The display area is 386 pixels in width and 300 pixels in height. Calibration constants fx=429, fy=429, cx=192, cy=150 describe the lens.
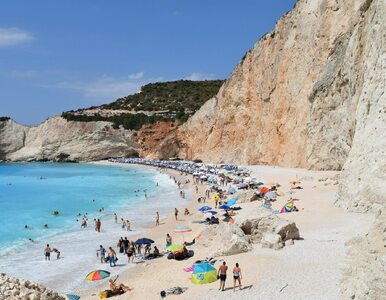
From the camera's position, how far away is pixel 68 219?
102ft

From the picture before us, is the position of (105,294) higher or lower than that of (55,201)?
lower

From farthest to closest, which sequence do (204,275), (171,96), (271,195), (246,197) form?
(171,96), (246,197), (271,195), (204,275)

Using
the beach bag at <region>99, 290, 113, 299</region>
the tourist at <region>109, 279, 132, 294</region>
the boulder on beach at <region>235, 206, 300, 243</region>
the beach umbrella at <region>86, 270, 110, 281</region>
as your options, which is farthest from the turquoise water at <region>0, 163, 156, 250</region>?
the boulder on beach at <region>235, 206, 300, 243</region>

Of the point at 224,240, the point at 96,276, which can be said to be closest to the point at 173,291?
the point at 96,276

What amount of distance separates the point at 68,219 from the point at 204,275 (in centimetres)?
1956

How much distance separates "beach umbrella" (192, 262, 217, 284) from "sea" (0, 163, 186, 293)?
14.8ft

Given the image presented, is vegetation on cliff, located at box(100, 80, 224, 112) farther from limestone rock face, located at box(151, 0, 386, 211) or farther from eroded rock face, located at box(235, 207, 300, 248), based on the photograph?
eroded rock face, located at box(235, 207, 300, 248)

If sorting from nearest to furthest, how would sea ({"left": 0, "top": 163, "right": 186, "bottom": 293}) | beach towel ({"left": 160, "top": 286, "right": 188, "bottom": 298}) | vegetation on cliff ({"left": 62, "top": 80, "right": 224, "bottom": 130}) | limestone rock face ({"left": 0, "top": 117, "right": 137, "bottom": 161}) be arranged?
beach towel ({"left": 160, "top": 286, "right": 188, "bottom": 298})
sea ({"left": 0, "top": 163, "right": 186, "bottom": 293})
limestone rock face ({"left": 0, "top": 117, "right": 137, "bottom": 161})
vegetation on cliff ({"left": 62, "top": 80, "right": 224, "bottom": 130})

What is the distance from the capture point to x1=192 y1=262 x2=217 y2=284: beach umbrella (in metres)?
13.8

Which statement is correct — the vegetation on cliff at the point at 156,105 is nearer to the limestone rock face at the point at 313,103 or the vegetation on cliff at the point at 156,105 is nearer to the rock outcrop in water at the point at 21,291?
the limestone rock face at the point at 313,103

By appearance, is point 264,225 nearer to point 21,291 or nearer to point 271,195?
point 271,195

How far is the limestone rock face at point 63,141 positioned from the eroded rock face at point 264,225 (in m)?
80.8

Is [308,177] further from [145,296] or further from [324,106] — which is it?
[145,296]

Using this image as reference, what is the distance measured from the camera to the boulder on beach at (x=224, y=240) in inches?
635
